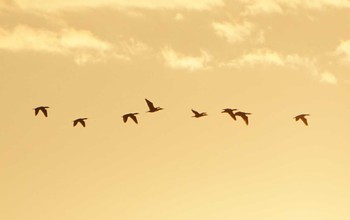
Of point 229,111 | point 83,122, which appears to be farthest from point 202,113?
point 83,122

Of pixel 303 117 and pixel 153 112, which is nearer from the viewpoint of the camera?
pixel 153 112

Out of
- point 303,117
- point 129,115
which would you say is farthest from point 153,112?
point 303,117

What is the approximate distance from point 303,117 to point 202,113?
17723 mm

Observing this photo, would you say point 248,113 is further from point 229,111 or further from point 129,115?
point 129,115

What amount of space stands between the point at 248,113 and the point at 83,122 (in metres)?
24.5

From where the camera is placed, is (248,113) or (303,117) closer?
(248,113)

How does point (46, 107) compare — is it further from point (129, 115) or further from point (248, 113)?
point (248, 113)

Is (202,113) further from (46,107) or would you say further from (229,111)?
(46,107)

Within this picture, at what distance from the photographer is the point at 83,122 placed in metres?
165

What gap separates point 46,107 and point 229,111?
2629cm

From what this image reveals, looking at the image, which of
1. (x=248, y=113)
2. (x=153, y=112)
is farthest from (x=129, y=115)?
(x=248, y=113)

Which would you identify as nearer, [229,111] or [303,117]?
[229,111]

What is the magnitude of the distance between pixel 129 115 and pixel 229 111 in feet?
49.7

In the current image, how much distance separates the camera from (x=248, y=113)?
158 m
